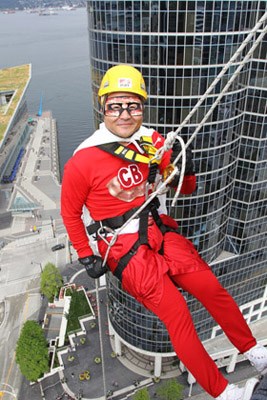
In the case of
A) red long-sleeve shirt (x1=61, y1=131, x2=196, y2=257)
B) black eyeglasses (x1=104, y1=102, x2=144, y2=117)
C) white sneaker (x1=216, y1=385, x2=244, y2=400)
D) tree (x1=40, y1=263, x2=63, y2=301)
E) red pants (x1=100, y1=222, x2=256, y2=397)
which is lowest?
tree (x1=40, y1=263, x2=63, y2=301)

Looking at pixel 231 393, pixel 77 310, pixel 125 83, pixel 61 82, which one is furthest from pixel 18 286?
pixel 61 82

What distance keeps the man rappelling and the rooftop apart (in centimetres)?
4350

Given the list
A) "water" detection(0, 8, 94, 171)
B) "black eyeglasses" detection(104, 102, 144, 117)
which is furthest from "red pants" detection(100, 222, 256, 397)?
"water" detection(0, 8, 94, 171)

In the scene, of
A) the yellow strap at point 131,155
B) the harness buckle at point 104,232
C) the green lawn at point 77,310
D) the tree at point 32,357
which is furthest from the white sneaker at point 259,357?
the green lawn at point 77,310

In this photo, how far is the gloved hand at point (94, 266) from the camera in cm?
734

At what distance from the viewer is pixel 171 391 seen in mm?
22891

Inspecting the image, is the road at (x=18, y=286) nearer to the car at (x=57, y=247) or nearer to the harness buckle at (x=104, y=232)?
the car at (x=57, y=247)

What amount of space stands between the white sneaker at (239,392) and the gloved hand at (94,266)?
3342 millimetres

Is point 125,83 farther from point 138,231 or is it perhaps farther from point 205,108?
point 205,108

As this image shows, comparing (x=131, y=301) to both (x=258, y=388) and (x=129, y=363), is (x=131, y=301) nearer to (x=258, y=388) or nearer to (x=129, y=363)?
(x=129, y=363)

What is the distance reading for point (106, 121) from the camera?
701cm

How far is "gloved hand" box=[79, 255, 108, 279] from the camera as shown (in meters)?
7.34

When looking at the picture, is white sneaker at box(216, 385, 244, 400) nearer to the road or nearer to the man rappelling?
the man rappelling

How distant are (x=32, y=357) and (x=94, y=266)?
2068cm
